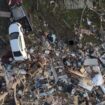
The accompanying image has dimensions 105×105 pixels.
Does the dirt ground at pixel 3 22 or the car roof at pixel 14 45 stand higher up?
the dirt ground at pixel 3 22

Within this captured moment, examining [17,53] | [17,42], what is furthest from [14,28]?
[17,53]

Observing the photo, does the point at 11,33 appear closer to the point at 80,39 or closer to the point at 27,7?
the point at 27,7

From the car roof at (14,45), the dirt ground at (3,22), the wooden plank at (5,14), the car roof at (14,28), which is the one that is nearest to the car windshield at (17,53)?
the car roof at (14,45)

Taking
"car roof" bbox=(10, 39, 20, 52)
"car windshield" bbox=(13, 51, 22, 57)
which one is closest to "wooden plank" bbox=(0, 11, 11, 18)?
"car roof" bbox=(10, 39, 20, 52)

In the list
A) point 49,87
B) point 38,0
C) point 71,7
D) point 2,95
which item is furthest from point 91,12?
point 2,95

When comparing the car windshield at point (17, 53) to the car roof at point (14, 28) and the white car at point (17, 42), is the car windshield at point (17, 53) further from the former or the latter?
the car roof at point (14, 28)

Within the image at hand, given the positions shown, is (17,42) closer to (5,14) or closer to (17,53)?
(17,53)

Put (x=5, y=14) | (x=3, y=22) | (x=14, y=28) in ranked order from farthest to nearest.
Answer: (x=3, y=22) < (x=5, y=14) < (x=14, y=28)

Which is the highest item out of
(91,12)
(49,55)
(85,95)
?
(91,12)
